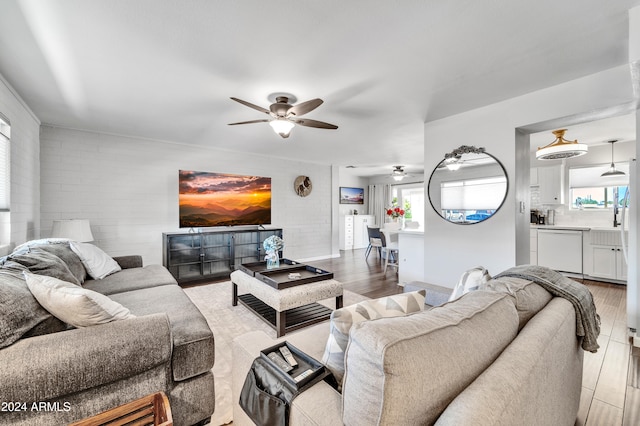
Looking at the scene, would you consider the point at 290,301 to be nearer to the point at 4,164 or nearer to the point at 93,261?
the point at 93,261

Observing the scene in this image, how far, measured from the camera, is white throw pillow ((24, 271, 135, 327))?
4.07 ft

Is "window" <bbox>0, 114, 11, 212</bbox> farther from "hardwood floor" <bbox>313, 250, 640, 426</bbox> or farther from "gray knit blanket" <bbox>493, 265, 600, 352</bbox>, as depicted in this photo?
"gray knit blanket" <bbox>493, 265, 600, 352</bbox>

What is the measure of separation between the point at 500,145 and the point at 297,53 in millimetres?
2359

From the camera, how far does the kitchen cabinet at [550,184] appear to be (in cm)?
512

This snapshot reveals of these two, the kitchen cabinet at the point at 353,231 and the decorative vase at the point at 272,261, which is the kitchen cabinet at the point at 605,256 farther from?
the decorative vase at the point at 272,261

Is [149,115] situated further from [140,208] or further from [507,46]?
[507,46]

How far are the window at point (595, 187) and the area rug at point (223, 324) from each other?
15.3 feet

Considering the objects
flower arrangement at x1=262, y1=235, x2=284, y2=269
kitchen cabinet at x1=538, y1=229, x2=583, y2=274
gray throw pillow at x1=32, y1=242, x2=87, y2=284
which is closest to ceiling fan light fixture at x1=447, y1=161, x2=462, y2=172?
flower arrangement at x1=262, y1=235, x2=284, y2=269

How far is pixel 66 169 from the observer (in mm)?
3832

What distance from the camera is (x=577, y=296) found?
1.33m

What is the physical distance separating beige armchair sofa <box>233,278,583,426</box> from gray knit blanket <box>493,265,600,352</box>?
0.27m

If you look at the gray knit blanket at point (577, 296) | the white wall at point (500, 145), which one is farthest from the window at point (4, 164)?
the white wall at point (500, 145)

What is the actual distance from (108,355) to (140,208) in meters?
3.80

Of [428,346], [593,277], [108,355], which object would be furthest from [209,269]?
[593,277]
